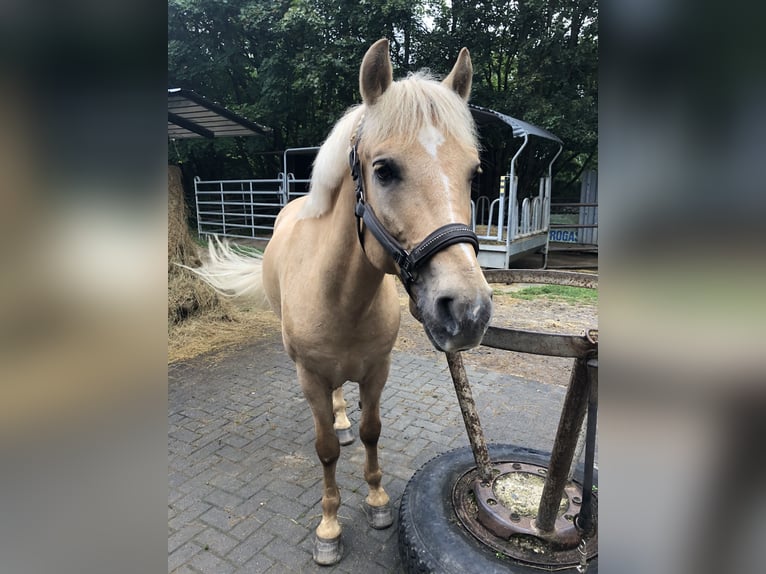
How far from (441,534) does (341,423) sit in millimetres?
1639

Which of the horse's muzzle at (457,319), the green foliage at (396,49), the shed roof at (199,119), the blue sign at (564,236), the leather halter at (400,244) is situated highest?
the green foliage at (396,49)

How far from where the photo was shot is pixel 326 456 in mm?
2330

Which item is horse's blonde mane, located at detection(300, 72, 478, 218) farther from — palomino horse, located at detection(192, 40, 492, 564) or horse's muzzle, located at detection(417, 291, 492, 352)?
horse's muzzle, located at detection(417, 291, 492, 352)

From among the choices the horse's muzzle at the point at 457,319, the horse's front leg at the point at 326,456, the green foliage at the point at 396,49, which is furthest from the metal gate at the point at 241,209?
the horse's muzzle at the point at 457,319

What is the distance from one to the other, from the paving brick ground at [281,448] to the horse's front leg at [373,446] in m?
0.07

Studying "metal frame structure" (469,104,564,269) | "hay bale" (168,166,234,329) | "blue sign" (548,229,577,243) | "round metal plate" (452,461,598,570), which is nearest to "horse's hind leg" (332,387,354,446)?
"round metal plate" (452,461,598,570)

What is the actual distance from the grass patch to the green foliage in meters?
5.67

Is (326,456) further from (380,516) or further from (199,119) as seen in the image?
(199,119)

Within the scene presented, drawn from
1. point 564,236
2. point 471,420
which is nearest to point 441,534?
point 471,420

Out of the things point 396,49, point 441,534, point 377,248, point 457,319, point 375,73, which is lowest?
point 441,534

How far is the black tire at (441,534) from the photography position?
5.59 feet

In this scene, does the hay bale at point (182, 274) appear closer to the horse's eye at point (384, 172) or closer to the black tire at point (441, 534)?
the black tire at point (441, 534)

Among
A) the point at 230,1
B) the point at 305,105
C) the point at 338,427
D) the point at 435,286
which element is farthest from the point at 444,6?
the point at 435,286

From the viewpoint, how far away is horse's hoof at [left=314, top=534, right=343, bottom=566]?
2.19m
